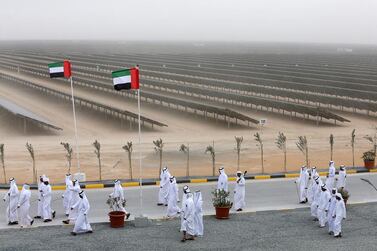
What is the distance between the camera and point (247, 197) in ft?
64.6

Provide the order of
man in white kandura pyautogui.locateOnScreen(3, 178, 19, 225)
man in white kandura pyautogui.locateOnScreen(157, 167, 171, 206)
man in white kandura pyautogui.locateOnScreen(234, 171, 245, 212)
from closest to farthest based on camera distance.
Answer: man in white kandura pyautogui.locateOnScreen(3, 178, 19, 225)
man in white kandura pyautogui.locateOnScreen(234, 171, 245, 212)
man in white kandura pyautogui.locateOnScreen(157, 167, 171, 206)

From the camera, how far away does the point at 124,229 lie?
609 inches

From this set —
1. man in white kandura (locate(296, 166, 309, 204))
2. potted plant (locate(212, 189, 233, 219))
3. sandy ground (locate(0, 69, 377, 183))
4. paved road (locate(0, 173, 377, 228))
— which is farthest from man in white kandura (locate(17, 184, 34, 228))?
man in white kandura (locate(296, 166, 309, 204))

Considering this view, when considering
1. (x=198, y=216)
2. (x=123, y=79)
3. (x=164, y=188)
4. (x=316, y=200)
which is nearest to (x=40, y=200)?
(x=164, y=188)

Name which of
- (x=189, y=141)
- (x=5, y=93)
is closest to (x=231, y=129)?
(x=189, y=141)

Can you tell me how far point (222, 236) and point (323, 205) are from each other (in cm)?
297

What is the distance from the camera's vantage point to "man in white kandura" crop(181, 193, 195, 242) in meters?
14.4

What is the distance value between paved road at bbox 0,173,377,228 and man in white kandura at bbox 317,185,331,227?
237 centimetres

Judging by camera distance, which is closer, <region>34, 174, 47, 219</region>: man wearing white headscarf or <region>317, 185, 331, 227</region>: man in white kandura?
<region>317, 185, 331, 227</region>: man in white kandura

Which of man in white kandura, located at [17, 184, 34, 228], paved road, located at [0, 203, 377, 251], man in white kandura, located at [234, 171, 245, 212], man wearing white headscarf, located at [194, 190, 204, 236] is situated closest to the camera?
paved road, located at [0, 203, 377, 251]

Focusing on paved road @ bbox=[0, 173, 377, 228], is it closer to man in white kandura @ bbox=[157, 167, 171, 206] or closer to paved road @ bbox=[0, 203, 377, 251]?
man in white kandura @ bbox=[157, 167, 171, 206]

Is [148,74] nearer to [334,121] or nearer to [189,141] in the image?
[334,121]

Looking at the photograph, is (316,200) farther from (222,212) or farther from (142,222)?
(142,222)

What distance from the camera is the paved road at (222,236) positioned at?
13.9 meters
